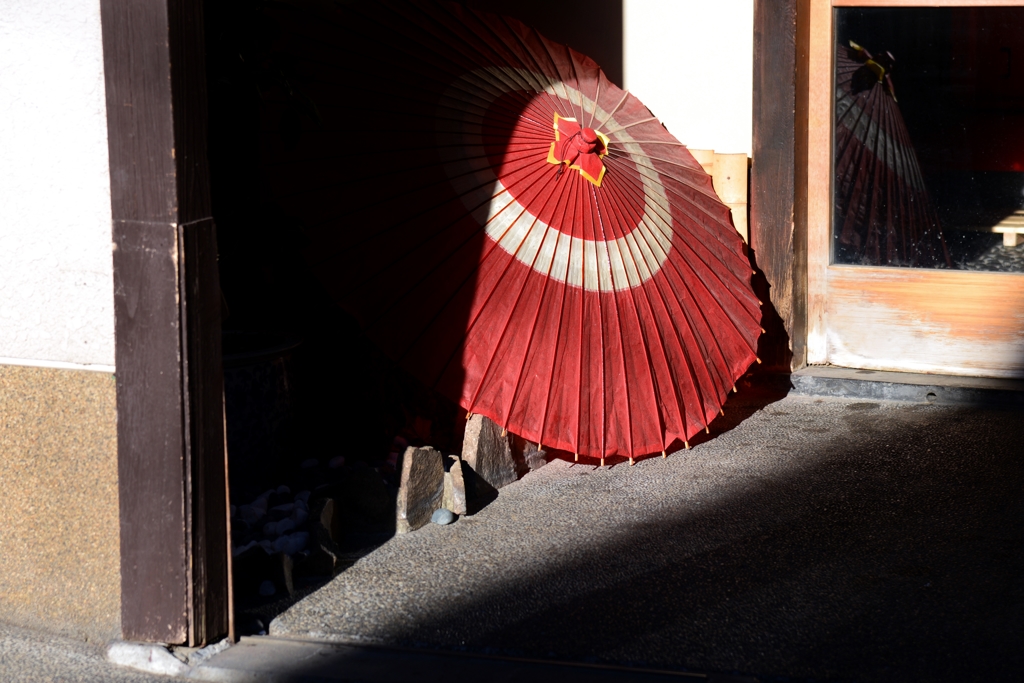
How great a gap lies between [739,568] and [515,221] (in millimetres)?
1154

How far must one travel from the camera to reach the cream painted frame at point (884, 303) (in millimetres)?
3703

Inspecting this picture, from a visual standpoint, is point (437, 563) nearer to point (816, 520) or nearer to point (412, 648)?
point (412, 648)

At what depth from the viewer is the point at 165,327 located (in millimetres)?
1906

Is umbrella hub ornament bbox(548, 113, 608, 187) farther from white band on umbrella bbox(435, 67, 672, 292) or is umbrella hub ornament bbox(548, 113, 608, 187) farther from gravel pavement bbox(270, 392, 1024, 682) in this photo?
gravel pavement bbox(270, 392, 1024, 682)

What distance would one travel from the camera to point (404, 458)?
2.66 meters

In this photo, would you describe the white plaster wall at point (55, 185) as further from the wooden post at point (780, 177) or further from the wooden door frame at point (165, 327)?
the wooden post at point (780, 177)

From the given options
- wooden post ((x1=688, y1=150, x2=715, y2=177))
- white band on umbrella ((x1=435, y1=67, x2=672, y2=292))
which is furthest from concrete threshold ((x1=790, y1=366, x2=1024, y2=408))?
white band on umbrella ((x1=435, y1=67, x2=672, y2=292))

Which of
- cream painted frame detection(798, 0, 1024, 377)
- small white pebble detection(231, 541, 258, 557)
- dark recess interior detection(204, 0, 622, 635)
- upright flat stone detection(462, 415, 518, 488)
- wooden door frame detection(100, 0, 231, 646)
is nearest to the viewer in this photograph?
wooden door frame detection(100, 0, 231, 646)

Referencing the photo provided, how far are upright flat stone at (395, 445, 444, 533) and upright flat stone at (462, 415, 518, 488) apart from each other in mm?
158

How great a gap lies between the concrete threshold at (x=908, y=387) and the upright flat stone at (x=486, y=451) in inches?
56.2

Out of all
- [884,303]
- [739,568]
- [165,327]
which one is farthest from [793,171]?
[165,327]

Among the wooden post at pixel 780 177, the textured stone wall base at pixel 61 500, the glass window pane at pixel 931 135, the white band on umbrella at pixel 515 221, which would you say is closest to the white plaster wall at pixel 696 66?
the wooden post at pixel 780 177

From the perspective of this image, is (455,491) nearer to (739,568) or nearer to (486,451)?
(486,451)

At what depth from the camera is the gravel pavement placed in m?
2.05
